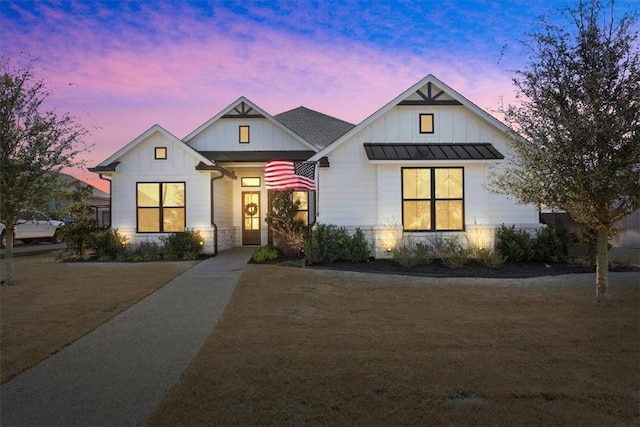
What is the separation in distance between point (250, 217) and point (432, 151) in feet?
28.5

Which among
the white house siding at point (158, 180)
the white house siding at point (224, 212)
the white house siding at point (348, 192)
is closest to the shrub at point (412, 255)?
the white house siding at point (348, 192)

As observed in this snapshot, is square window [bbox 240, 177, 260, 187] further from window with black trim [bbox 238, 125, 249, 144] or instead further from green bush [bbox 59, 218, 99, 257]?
green bush [bbox 59, 218, 99, 257]

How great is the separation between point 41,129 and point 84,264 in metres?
5.65

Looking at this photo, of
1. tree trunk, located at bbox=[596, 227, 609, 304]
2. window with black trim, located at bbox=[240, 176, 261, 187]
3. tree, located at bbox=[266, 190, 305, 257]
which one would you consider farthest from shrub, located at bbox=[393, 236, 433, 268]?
window with black trim, located at bbox=[240, 176, 261, 187]

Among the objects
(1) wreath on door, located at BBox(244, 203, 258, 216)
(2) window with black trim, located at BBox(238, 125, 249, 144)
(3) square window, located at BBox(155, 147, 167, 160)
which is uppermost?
(2) window with black trim, located at BBox(238, 125, 249, 144)

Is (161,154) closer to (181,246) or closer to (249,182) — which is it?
(181,246)

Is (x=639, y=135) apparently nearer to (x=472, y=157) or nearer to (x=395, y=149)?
(x=472, y=157)

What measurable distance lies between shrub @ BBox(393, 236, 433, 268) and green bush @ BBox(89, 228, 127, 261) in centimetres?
898

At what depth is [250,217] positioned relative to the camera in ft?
61.1

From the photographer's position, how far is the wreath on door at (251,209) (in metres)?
18.6

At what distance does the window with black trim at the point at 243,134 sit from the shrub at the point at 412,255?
28.2ft

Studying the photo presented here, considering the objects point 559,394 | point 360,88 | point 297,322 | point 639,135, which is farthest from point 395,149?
point 559,394

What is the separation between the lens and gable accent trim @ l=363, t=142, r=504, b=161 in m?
12.6

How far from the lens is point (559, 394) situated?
12.7ft
